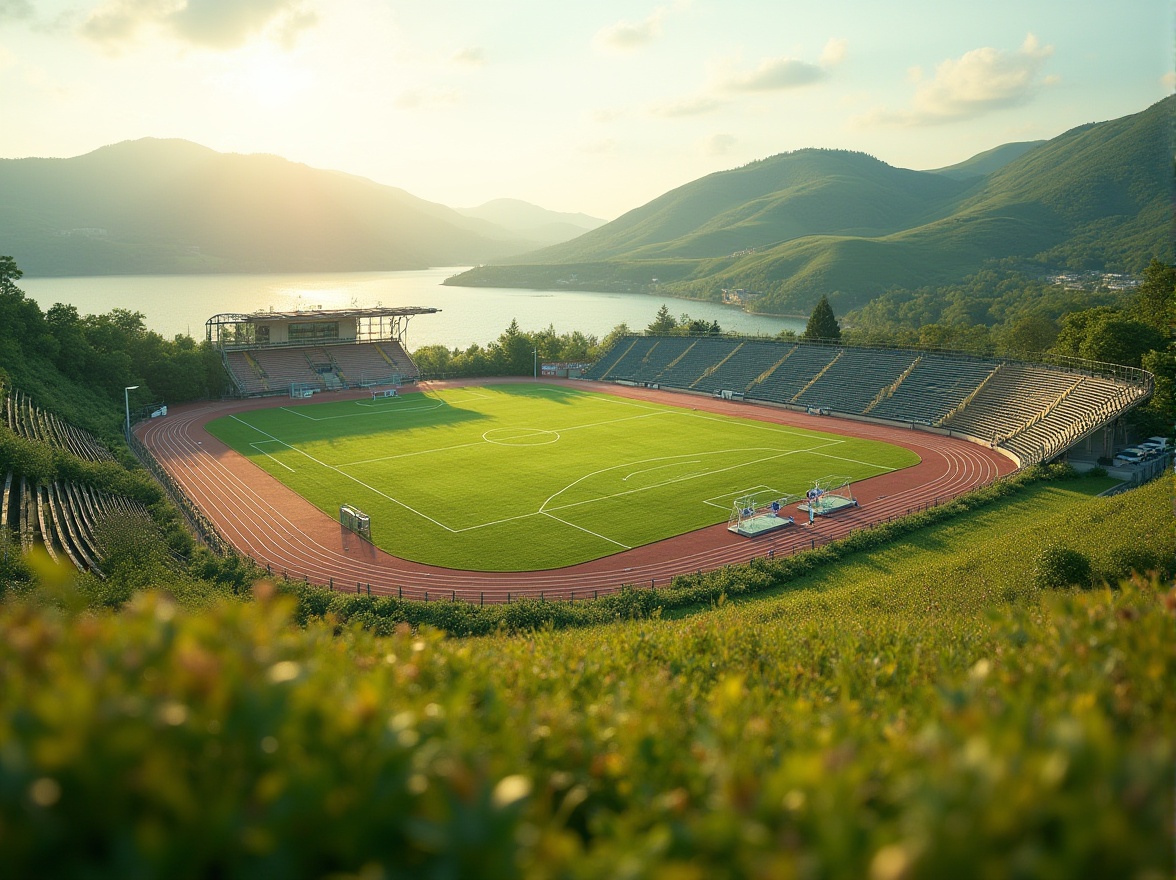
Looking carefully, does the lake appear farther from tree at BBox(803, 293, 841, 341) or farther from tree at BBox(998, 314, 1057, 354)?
tree at BBox(803, 293, 841, 341)

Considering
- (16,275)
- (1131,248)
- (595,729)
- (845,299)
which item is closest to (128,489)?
(16,275)

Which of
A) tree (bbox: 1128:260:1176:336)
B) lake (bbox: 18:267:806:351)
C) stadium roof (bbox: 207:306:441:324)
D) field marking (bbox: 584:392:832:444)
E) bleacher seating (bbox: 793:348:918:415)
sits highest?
lake (bbox: 18:267:806:351)

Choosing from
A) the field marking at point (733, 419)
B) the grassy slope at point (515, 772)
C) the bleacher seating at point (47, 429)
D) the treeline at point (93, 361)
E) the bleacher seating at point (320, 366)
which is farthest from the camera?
the bleacher seating at point (320, 366)

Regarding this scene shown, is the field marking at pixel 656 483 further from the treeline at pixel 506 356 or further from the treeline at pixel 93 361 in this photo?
the treeline at pixel 506 356

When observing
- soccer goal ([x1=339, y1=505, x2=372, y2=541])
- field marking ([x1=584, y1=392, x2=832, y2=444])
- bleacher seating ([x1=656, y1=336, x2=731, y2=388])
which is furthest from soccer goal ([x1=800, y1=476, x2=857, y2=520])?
bleacher seating ([x1=656, y1=336, x2=731, y2=388])

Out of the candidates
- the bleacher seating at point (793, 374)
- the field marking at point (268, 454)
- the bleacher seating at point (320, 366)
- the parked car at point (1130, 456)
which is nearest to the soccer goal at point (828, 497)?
the parked car at point (1130, 456)

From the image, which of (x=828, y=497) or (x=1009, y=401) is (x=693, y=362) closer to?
(x=1009, y=401)
